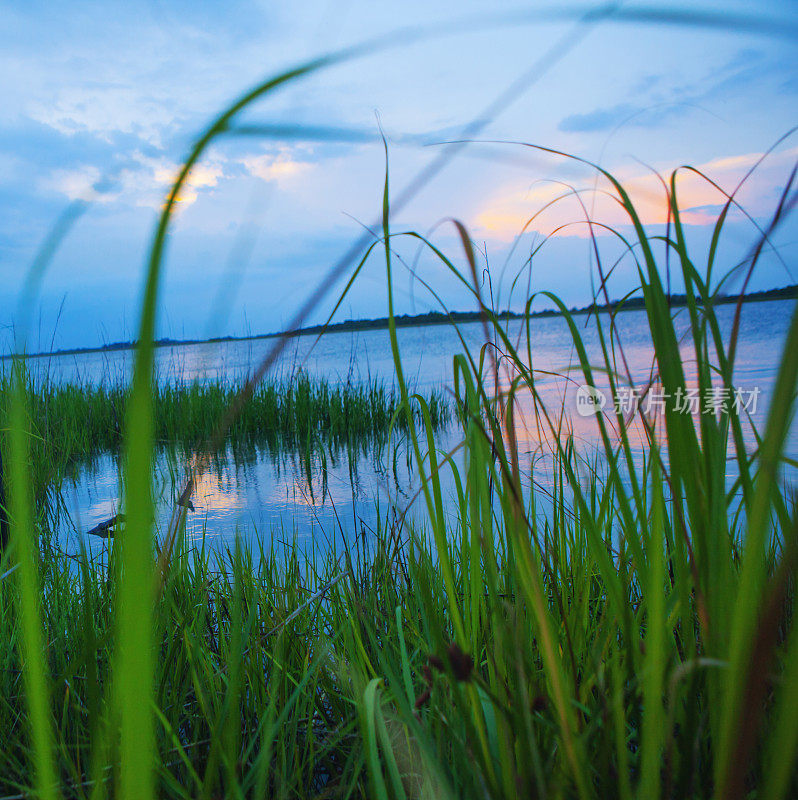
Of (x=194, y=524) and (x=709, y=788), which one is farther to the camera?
(x=194, y=524)

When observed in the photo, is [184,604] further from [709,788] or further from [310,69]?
[310,69]

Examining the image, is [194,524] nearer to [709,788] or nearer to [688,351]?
[709,788]

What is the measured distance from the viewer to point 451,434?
5293 mm

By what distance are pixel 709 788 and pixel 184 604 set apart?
3.94ft

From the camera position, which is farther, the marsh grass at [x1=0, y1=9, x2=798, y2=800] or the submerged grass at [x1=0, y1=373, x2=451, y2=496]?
the submerged grass at [x1=0, y1=373, x2=451, y2=496]

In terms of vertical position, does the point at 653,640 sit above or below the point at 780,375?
below

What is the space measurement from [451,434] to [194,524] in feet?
9.72

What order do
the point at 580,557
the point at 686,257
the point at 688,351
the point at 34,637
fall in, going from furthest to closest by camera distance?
the point at 688,351 → the point at 580,557 → the point at 686,257 → the point at 34,637

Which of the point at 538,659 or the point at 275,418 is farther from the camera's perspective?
the point at 275,418

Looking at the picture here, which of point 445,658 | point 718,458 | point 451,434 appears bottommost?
point 451,434

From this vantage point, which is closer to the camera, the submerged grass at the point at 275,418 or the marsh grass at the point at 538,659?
the marsh grass at the point at 538,659

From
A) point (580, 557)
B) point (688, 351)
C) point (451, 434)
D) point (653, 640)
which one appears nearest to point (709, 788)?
point (653, 640)

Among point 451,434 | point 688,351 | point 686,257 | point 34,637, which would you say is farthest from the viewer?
point 688,351

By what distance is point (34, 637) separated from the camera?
366mm
